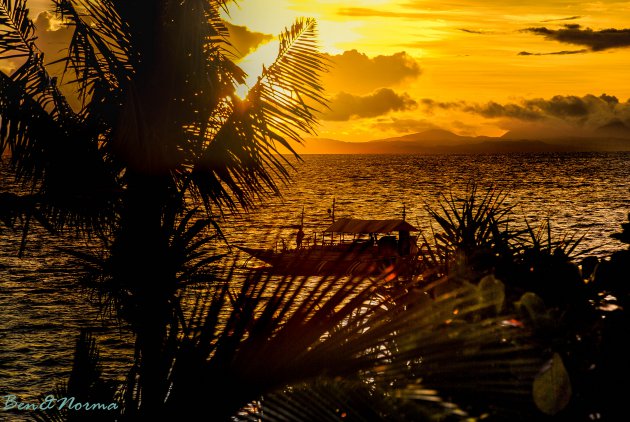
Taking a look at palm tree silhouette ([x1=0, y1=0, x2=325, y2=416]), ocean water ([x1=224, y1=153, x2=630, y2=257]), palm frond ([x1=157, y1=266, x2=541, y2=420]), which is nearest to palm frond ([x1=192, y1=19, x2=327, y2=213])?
palm tree silhouette ([x1=0, y1=0, x2=325, y2=416])

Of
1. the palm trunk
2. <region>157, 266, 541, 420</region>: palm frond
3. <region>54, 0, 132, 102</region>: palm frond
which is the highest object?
<region>54, 0, 132, 102</region>: palm frond

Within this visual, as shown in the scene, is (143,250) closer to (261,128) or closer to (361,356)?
(261,128)

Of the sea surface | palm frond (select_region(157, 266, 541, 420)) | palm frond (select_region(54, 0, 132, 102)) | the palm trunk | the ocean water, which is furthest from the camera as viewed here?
the ocean water

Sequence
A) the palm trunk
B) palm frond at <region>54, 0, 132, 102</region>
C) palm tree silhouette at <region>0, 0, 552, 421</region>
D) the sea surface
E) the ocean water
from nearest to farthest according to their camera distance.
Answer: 1. the palm trunk
2. palm tree silhouette at <region>0, 0, 552, 421</region>
3. palm frond at <region>54, 0, 132, 102</region>
4. the sea surface
5. the ocean water

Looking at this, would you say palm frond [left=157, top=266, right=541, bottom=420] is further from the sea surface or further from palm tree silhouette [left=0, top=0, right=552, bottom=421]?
palm tree silhouette [left=0, top=0, right=552, bottom=421]

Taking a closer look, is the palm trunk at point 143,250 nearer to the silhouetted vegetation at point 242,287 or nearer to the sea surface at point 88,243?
the silhouetted vegetation at point 242,287

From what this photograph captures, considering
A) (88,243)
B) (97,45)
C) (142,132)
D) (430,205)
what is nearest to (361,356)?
(142,132)

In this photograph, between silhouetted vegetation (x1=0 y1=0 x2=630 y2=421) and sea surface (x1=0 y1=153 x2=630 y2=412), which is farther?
sea surface (x1=0 y1=153 x2=630 y2=412)

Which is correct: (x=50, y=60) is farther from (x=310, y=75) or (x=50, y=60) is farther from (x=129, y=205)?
(x=310, y=75)

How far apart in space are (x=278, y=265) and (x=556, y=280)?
1.39m

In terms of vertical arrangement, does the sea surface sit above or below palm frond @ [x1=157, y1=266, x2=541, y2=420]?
below

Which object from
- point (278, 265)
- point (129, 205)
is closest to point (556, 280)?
point (278, 265)

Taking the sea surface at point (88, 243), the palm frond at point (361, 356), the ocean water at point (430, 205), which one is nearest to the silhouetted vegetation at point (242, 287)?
the palm frond at point (361, 356)

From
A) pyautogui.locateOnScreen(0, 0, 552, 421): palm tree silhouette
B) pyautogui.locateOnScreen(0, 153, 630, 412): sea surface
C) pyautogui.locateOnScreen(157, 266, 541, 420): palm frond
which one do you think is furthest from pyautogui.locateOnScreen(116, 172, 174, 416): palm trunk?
pyautogui.locateOnScreen(157, 266, 541, 420): palm frond
